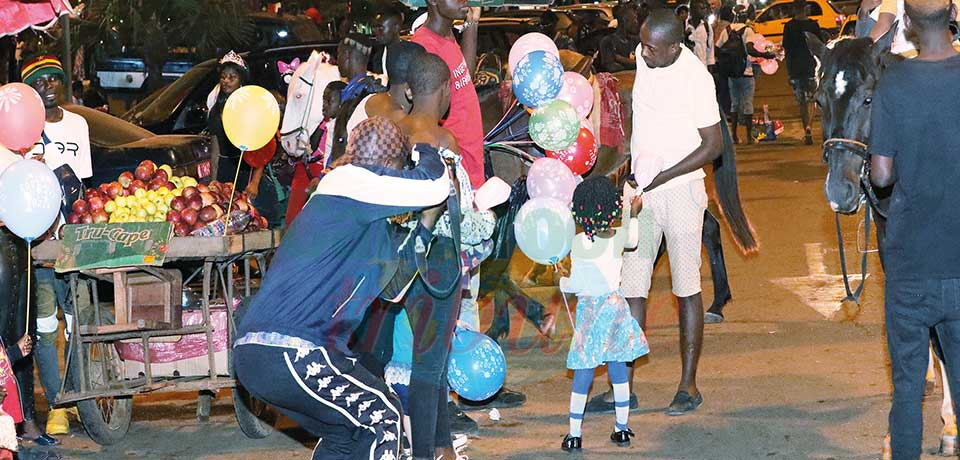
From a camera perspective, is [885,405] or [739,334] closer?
[885,405]

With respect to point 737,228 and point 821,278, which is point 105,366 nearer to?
point 737,228

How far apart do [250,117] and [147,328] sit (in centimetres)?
122

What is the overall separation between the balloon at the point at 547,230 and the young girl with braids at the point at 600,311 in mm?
79

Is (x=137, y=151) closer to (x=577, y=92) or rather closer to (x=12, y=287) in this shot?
(x=12, y=287)

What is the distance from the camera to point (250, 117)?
7.17 metres

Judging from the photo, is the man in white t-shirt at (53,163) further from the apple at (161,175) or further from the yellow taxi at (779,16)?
the yellow taxi at (779,16)

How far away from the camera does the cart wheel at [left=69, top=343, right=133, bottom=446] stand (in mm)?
7141

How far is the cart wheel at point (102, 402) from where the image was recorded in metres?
7.14

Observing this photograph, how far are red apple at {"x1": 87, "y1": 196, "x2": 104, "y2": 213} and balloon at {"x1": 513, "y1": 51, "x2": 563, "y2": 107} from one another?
241 centimetres

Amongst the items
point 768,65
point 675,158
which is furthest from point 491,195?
point 768,65

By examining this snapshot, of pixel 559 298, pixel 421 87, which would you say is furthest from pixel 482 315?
pixel 421 87

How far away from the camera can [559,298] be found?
33.2 ft

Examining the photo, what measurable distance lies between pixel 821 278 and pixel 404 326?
5.24 meters

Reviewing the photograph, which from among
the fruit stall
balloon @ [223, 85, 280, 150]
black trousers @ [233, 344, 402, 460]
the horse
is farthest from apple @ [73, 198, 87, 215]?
the horse
